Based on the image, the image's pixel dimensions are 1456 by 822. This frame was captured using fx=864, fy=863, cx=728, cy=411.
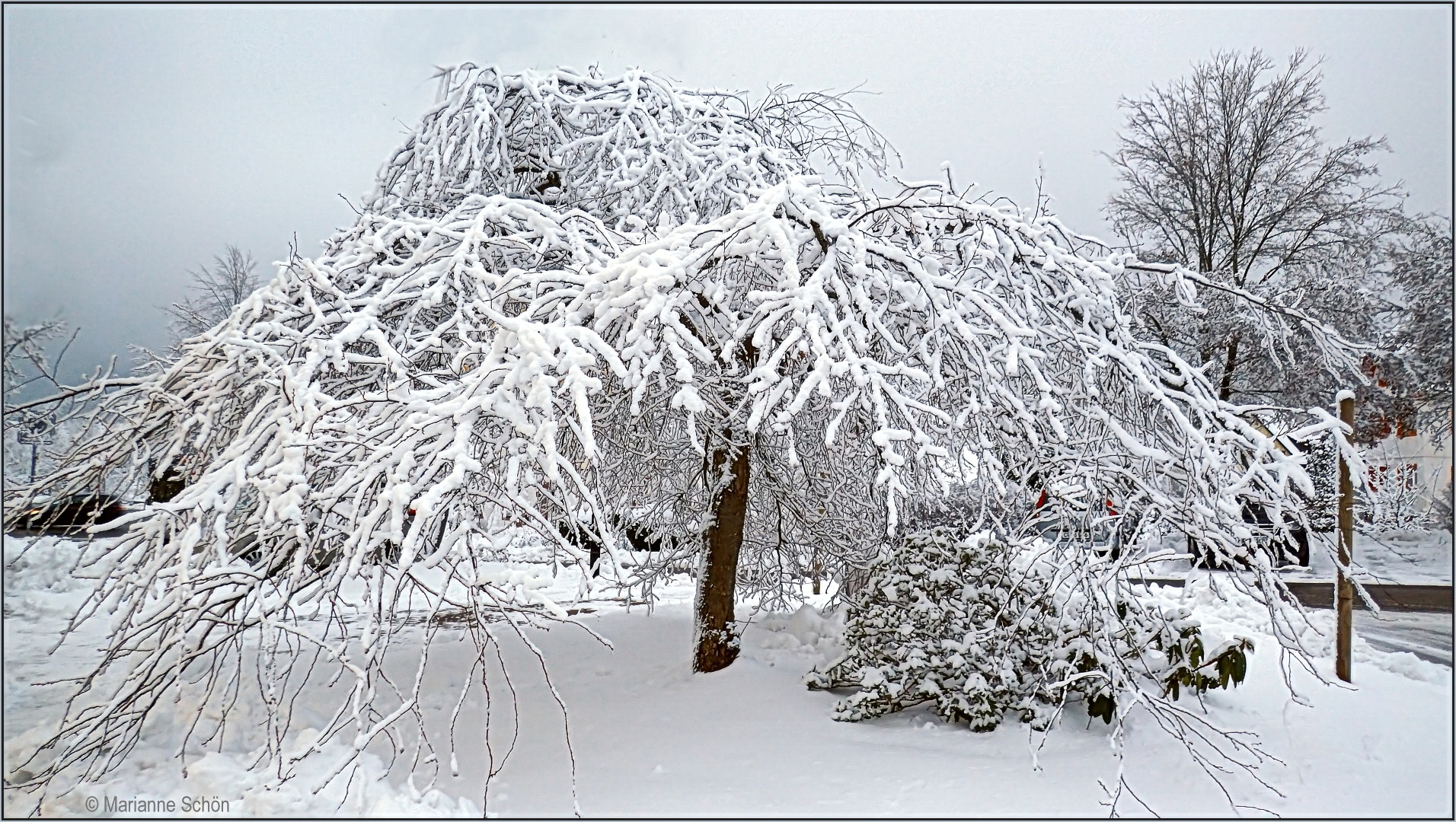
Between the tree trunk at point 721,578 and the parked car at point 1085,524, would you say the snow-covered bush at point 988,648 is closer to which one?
the parked car at point 1085,524

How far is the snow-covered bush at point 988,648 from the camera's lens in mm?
4398

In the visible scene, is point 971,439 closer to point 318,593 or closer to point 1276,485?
point 1276,485

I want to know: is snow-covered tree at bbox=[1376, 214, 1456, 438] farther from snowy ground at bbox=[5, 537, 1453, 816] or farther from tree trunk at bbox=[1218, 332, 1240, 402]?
snowy ground at bbox=[5, 537, 1453, 816]

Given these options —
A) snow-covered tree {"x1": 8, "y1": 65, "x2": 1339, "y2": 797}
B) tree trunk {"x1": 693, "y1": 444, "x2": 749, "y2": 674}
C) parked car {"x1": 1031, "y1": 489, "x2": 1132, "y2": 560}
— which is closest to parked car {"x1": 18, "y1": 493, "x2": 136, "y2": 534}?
snow-covered tree {"x1": 8, "y1": 65, "x2": 1339, "y2": 797}

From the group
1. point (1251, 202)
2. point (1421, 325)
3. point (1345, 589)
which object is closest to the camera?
point (1345, 589)

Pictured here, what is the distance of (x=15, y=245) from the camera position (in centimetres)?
442

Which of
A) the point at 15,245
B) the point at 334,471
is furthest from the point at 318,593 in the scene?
the point at 15,245

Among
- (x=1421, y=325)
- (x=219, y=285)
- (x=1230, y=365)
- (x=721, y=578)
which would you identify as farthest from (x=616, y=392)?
(x=219, y=285)

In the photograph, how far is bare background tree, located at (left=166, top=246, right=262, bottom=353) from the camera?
10414mm

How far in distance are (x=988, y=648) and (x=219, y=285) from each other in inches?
467

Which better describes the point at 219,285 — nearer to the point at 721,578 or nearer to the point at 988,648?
the point at 721,578

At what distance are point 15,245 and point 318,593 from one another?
10.1 feet

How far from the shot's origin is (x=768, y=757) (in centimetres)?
407

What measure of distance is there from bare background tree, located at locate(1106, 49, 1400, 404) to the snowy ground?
4.91 m
